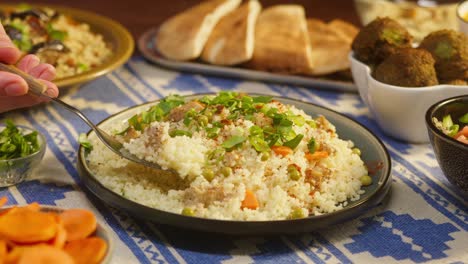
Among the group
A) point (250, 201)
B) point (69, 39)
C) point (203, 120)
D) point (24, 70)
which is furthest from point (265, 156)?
point (69, 39)

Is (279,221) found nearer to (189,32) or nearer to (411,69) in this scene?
(411,69)

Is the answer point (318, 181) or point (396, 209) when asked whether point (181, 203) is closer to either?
point (318, 181)

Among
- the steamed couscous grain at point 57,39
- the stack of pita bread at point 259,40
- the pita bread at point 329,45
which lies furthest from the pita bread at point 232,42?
the steamed couscous grain at point 57,39

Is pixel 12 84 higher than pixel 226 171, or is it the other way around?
pixel 12 84

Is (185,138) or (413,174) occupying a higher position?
(185,138)

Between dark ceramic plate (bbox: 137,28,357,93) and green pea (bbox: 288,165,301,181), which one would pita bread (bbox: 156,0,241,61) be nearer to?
dark ceramic plate (bbox: 137,28,357,93)

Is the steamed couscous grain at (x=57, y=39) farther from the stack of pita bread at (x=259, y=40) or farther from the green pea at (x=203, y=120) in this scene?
the green pea at (x=203, y=120)

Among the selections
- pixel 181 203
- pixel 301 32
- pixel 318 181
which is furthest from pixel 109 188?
pixel 301 32
